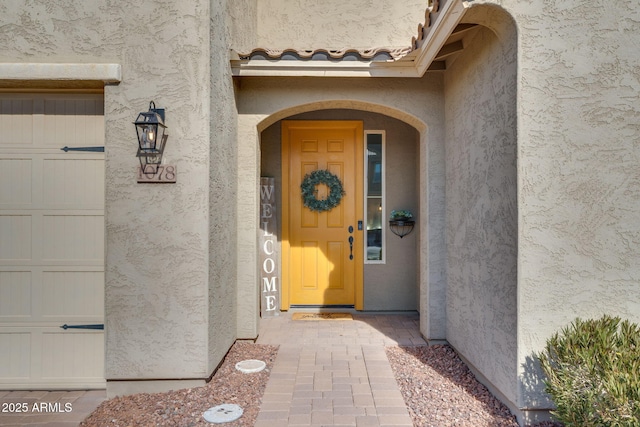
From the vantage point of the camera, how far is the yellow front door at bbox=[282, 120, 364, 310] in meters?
6.38

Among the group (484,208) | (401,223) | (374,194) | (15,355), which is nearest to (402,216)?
(401,223)

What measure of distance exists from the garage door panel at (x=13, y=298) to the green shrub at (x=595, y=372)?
4.81 m

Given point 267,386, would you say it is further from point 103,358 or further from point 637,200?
point 637,200

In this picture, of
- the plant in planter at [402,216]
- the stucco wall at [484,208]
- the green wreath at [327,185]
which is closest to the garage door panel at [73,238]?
the green wreath at [327,185]

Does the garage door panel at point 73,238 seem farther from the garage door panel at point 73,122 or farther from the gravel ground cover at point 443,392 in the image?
the gravel ground cover at point 443,392

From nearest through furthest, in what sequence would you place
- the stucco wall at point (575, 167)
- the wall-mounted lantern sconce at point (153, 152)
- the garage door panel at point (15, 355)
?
the stucco wall at point (575, 167), the wall-mounted lantern sconce at point (153, 152), the garage door panel at point (15, 355)

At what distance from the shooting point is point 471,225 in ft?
12.7

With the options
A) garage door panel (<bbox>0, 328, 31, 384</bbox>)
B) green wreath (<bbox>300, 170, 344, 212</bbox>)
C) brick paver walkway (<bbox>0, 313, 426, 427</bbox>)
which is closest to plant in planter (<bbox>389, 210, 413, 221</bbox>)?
green wreath (<bbox>300, 170, 344, 212</bbox>)

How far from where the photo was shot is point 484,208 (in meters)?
3.56

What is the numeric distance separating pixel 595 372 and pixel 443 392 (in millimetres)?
1486

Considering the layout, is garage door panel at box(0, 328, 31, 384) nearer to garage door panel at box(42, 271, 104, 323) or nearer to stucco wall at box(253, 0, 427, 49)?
garage door panel at box(42, 271, 104, 323)

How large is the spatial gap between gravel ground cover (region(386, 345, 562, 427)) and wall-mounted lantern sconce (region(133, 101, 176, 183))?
3141 mm

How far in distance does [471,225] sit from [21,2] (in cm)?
503

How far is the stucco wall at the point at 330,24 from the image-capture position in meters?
6.04
